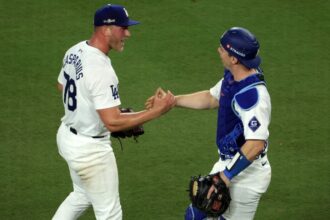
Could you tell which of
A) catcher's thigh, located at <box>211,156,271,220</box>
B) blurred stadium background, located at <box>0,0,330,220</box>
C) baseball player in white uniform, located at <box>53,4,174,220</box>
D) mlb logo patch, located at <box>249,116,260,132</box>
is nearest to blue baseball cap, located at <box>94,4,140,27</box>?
baseball player in white uniform, located at <box>53,4,174,220</box>

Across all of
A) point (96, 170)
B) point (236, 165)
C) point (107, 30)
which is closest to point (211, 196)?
point (236, 165)

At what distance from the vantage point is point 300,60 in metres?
9.95

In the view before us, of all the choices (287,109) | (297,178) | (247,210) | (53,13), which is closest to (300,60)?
(287,109)

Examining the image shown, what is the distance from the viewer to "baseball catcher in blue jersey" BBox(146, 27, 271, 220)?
5461mm

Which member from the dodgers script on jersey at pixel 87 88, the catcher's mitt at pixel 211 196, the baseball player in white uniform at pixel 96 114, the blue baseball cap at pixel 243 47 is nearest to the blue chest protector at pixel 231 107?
the blue baseball cap at pixel 243 47

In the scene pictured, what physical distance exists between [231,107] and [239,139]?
0.25 meters

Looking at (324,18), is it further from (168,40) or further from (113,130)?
(113,130)

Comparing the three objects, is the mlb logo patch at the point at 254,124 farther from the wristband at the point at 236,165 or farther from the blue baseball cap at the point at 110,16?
the blue baseball cap at the point at 110,16

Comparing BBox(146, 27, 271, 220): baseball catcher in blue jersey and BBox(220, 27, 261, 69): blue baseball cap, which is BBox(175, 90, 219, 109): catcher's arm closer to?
BBox(146, 27, 271, 220): baseball catcher in blue jersey

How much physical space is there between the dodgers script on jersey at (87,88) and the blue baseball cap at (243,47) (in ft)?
2.93

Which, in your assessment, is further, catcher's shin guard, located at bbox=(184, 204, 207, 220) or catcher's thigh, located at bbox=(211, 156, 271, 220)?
catcher's shin guard, located at bbox=(184, 204, 207, 220)

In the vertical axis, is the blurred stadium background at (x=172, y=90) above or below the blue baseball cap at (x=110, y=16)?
below

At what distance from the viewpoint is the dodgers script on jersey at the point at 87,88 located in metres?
5.58

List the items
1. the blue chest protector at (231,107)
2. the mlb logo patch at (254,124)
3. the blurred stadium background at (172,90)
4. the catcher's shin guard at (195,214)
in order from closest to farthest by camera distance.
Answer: the mlb logo patch at (254,124) < the blue chest protector at (231,107) < the catcher's shin guard at (195,214) < the blurred stadium background at (172,90)
